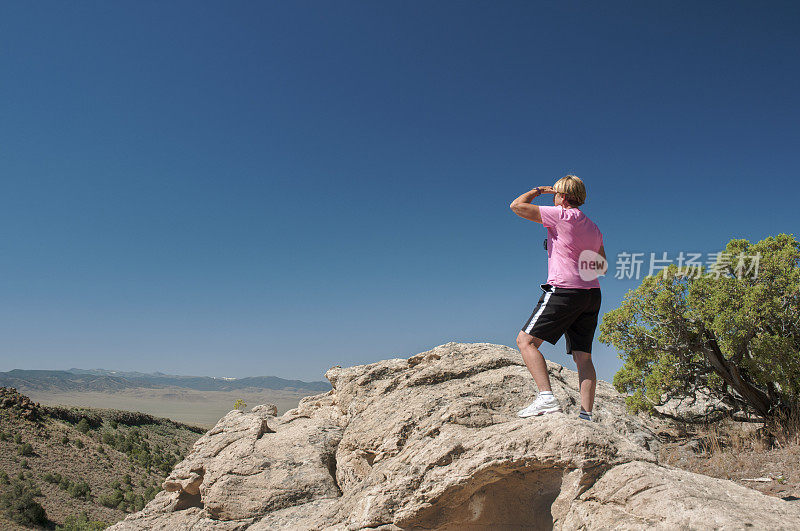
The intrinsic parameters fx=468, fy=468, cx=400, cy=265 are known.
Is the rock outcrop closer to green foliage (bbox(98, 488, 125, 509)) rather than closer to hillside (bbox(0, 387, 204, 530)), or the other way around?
hillside (bbox(0, 387, 204, 530))

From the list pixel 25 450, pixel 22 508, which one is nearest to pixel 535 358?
pixel 22 508

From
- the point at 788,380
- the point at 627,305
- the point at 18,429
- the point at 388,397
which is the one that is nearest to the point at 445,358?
the point at 388,397

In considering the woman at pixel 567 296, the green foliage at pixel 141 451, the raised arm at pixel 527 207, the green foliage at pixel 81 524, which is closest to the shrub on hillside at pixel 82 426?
the green foliage at pixel 141 451

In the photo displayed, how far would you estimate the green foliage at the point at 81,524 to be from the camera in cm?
3247

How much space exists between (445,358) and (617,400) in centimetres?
409

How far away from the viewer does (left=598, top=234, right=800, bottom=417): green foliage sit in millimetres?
10672

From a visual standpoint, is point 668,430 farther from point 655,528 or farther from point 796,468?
point 655,528

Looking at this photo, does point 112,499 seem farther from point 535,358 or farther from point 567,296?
point 567,296

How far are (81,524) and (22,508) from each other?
13.7 feet

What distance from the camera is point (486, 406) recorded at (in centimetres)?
536

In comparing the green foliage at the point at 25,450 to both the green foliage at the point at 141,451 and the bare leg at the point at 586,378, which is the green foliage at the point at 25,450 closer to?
the green foliage at the point at 141,451

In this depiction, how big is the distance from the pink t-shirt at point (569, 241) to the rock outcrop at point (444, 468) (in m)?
1.28

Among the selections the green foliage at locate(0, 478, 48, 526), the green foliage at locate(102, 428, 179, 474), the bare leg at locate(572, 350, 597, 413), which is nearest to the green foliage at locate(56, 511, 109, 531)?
the green foliage at locate(0, 478, 48, 526)

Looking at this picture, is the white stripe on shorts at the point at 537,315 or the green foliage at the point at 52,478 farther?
the green foliage at the point at 52,478
